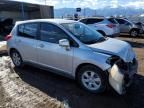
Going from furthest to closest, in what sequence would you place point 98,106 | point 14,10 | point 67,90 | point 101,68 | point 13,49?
point 14,10, point 13,49, point 67,90, point 101,68, point 98,106

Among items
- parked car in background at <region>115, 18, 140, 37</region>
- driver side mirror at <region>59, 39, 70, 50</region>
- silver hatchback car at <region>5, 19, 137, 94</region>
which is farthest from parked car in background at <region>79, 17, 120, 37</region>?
driver side mirror at <region>59, 39, 70, 50</region>

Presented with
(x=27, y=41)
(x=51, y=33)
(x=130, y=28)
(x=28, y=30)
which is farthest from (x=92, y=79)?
(x=130, y=28)

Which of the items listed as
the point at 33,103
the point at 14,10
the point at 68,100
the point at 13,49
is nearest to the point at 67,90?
the point at 68,100

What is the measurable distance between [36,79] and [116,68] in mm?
2616

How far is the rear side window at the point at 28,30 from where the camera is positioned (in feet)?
25.8

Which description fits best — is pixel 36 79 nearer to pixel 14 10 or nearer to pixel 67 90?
pixel 67 90

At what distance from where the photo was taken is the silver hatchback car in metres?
6.06

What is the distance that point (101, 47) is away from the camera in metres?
6.43

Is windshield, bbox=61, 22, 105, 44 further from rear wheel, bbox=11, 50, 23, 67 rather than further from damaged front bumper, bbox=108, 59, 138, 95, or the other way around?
rear wheel, bbox=11, 50, 23, 67

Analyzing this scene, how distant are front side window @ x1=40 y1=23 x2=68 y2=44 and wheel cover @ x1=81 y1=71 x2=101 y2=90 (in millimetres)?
1155

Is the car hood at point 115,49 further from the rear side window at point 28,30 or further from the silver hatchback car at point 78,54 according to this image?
the rear side window at point 28,30

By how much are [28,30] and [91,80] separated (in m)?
2.85

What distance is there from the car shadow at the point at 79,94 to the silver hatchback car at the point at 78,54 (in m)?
0.22

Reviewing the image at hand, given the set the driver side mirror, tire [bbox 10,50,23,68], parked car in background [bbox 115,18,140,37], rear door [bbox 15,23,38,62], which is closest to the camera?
the driver side mirror
